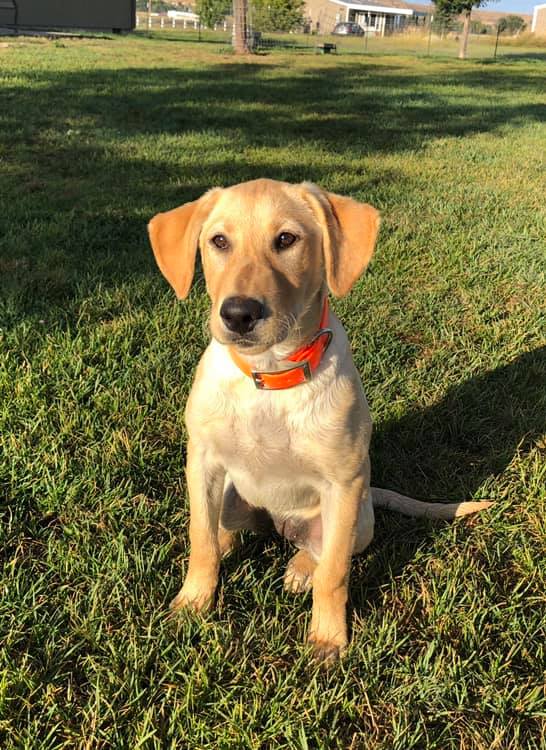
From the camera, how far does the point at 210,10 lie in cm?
4581

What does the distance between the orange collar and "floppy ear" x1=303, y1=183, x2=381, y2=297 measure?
0.19 meters

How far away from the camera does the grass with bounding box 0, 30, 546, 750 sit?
1.78 m

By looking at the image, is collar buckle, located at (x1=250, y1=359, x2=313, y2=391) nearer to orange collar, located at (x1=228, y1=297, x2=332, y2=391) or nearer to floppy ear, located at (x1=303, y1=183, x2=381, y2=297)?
orange collar, located at (x1=228, y1=297, x2=332, y2=391)

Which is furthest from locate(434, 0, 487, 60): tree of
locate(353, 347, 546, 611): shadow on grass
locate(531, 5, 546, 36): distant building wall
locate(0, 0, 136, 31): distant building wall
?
locate(531, 5, 546, 36): distant building wall

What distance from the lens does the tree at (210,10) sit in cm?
4597

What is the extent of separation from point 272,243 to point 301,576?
1.16 m

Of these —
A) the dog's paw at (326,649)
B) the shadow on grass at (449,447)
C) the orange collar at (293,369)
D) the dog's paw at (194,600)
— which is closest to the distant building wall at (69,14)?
the shadow on grass at (449,447)

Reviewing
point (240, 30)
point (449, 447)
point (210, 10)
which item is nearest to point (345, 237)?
point (449, 447)

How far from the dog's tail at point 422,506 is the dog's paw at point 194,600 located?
2.62 ft

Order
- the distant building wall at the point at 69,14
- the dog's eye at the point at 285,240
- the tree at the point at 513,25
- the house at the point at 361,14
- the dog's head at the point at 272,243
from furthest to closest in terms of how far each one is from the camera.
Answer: the house at the point at 361,14 → the tree at the point at 513,25 → the distant building wall at the point at 69,14 → the dog's eye at the point at 285,240 → the dog's head at the point at 272,243

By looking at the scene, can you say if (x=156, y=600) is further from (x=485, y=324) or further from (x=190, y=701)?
(x=485, y=324)

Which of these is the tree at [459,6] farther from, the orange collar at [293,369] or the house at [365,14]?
the house at [365,14]

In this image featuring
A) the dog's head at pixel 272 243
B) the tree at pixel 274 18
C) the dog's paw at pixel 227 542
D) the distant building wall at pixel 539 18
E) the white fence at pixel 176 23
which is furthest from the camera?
the distant building wall at pixel 539 18

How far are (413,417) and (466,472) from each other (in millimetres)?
426
